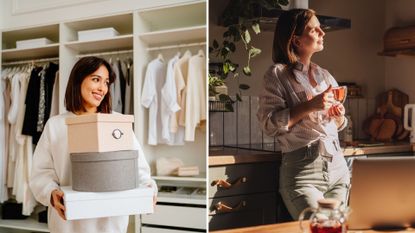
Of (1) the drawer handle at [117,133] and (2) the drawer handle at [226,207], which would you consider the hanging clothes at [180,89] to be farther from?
(1) the drawer handle at [117,133]

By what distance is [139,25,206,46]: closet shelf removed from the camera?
2502 mm

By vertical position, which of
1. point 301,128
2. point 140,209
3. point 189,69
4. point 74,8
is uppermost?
point 74,8

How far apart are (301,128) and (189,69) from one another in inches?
34.3

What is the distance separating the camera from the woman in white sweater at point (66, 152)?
5.19 ft

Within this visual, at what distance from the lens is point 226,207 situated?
6.57ft

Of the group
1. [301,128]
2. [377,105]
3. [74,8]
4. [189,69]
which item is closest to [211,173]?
[301,128]

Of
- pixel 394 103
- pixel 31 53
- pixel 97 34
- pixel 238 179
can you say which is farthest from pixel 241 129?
pixel 31 53

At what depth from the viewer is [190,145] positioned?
278cm

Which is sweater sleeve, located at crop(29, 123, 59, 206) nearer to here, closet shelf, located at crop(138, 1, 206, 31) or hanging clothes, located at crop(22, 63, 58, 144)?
closet shelf, located at crop(138, 1, 206, 31)

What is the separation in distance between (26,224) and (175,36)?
169cm

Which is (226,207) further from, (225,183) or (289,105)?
(289,105)

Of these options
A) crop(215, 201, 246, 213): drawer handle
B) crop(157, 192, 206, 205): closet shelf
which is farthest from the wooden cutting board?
crop(157, 192, 206, 205): closet shelf

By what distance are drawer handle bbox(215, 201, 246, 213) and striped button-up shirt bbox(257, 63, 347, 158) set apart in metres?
0.34

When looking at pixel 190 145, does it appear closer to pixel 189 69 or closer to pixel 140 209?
pixel 189 69
